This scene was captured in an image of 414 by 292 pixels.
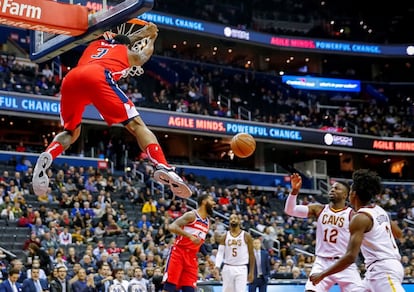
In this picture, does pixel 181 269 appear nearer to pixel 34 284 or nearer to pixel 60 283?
pixel 34 284

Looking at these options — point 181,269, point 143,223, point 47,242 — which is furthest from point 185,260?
point 143,223

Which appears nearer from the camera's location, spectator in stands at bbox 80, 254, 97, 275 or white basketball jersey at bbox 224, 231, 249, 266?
white basketball jersey at bbox 224, 231, 249, 266

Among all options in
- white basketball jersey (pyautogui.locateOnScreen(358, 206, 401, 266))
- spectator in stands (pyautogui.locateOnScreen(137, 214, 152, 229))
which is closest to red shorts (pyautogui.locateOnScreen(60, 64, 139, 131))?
white basketball jersey (pyautogui.locateOnScreen(358, 206, 401, 266))

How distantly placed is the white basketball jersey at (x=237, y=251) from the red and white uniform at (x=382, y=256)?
604 cm

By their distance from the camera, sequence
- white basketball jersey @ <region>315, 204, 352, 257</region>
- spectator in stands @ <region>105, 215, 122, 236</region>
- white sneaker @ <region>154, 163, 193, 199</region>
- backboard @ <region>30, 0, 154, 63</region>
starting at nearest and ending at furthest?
white sneaker @ <region>154, 163, 193, 199</region> → backboard @ <region>30, 0, 154, 63</region> → white basketball jersey @ <region>315, 204, 352, 257</region> → spectator in stands @ <region>105, 215, 122, 236</region>

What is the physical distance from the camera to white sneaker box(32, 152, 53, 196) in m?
7.64

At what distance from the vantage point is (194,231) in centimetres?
1175

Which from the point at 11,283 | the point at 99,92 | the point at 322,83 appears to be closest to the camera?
the point at 99,92

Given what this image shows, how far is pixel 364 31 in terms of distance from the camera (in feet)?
158

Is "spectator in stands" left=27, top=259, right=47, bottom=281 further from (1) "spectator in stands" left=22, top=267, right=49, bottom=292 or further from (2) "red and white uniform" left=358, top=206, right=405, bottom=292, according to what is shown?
(2) "red and white uniform" left=358, top=206, right=405, bottom=292

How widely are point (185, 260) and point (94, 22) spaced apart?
14.6 feet

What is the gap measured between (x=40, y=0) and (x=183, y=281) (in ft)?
16.4

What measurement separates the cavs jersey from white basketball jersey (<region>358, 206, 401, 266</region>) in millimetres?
4676

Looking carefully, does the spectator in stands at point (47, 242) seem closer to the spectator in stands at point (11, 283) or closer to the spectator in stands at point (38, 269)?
the spectator in stands at point (38, 269)
